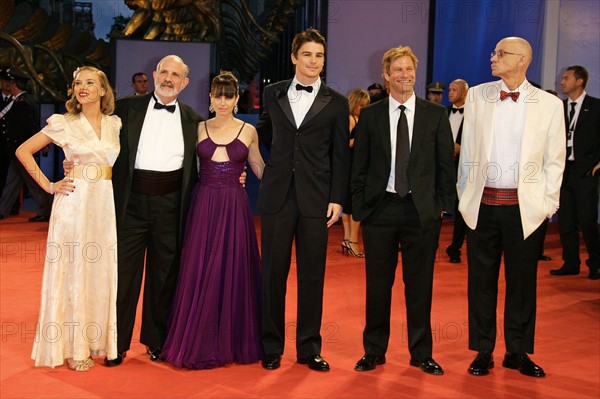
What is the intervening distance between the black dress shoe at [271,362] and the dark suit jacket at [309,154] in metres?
0.75

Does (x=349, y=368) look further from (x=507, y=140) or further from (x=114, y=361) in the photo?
(x=507, y=140)

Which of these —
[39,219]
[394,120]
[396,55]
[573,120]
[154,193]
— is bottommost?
[39,219]

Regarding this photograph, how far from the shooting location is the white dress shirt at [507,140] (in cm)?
381

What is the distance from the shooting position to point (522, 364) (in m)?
3.99

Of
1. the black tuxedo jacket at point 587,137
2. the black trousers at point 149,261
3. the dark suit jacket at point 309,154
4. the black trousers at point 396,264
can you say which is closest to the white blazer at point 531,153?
the black trousers at point 396,264

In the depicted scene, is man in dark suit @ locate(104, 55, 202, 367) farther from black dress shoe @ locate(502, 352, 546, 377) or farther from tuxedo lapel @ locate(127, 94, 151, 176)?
black dress shoe @ locate(502, 352, 546, 377)

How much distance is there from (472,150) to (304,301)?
1149 mm

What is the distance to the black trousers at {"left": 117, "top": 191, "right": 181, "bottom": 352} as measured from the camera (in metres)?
3.98

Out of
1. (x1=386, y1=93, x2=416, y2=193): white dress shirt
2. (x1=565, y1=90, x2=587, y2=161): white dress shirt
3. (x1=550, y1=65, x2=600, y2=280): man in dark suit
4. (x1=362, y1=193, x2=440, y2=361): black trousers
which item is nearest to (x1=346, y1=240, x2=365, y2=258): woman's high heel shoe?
(x1=550, y1=65, x2=600, y2=280): man in dark suit

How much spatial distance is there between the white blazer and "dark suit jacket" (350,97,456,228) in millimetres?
127

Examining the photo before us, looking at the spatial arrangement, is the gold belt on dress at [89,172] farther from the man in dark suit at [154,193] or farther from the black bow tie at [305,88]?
the black bow tie at [305,88]

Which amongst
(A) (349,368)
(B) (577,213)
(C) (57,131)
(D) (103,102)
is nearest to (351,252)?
(B) (577,213)

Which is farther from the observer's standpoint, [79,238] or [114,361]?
[114,361]

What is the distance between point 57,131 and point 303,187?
4.18 ft
